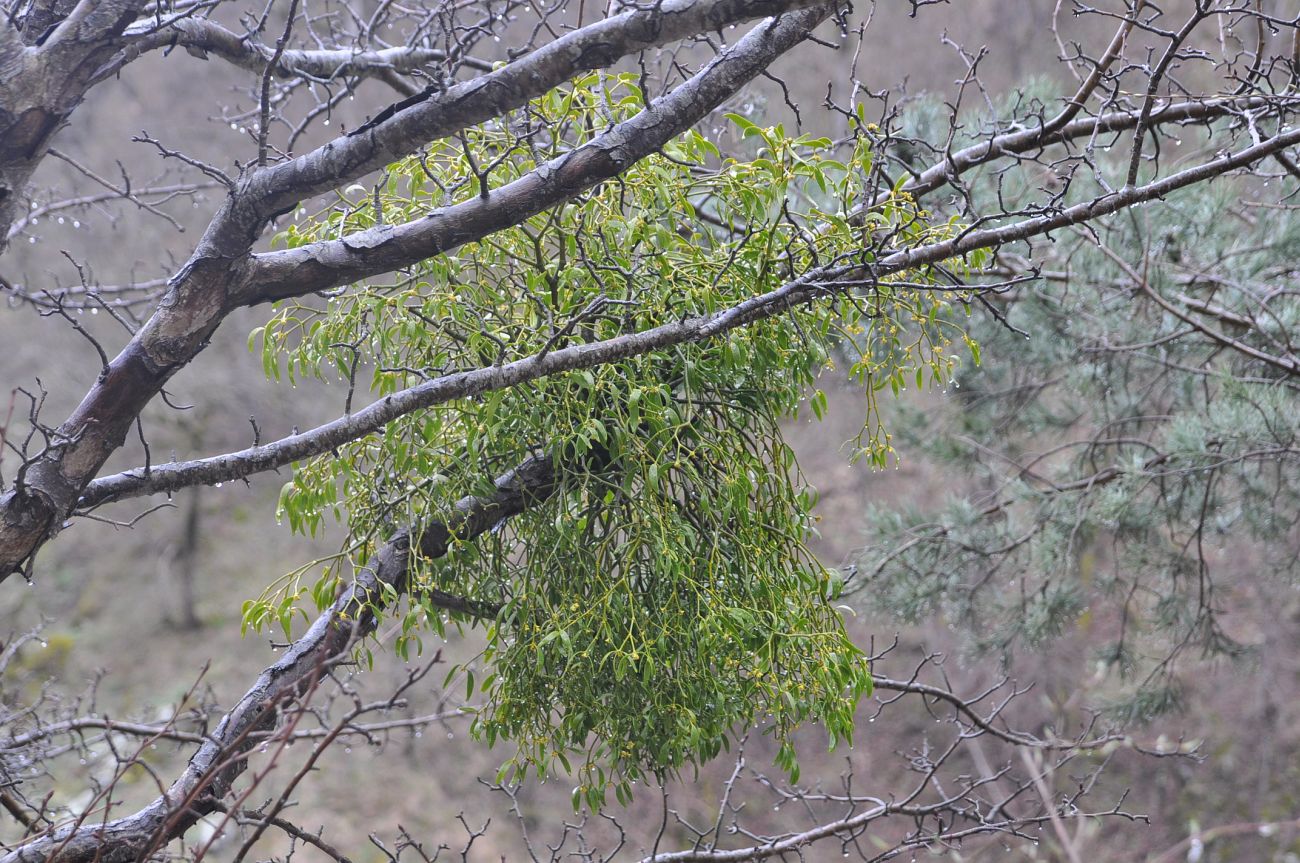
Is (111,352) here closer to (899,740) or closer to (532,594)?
(899,740)

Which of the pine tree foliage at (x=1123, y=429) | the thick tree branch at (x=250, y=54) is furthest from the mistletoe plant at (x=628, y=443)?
the pine tree foliage at (x=1123, y=429)

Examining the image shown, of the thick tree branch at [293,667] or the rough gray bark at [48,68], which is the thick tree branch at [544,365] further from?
the rough gray bark at [48,68]

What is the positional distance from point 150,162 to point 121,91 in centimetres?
86

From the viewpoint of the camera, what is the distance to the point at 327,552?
6680 mm

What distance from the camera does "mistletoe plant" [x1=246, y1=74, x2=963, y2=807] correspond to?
1402 mm

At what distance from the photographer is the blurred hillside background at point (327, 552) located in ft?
18.3

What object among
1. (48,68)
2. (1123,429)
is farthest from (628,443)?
(1123,429)

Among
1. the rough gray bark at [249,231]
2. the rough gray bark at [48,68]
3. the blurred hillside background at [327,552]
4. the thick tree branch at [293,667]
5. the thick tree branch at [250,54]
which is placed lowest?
the thick tree branch at [293,667]

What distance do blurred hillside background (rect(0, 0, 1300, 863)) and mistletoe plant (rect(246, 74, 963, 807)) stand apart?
3.86 m

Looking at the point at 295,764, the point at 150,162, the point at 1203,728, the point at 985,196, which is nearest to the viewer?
the point at 985,196

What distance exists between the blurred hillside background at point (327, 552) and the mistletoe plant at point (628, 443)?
12.7 feet

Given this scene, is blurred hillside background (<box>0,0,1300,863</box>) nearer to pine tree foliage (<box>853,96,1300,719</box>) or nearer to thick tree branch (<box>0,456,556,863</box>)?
pine tree foliage (<box>853,96,1300,719</box>)

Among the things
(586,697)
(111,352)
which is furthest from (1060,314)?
(111,352)

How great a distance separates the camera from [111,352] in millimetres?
6902
